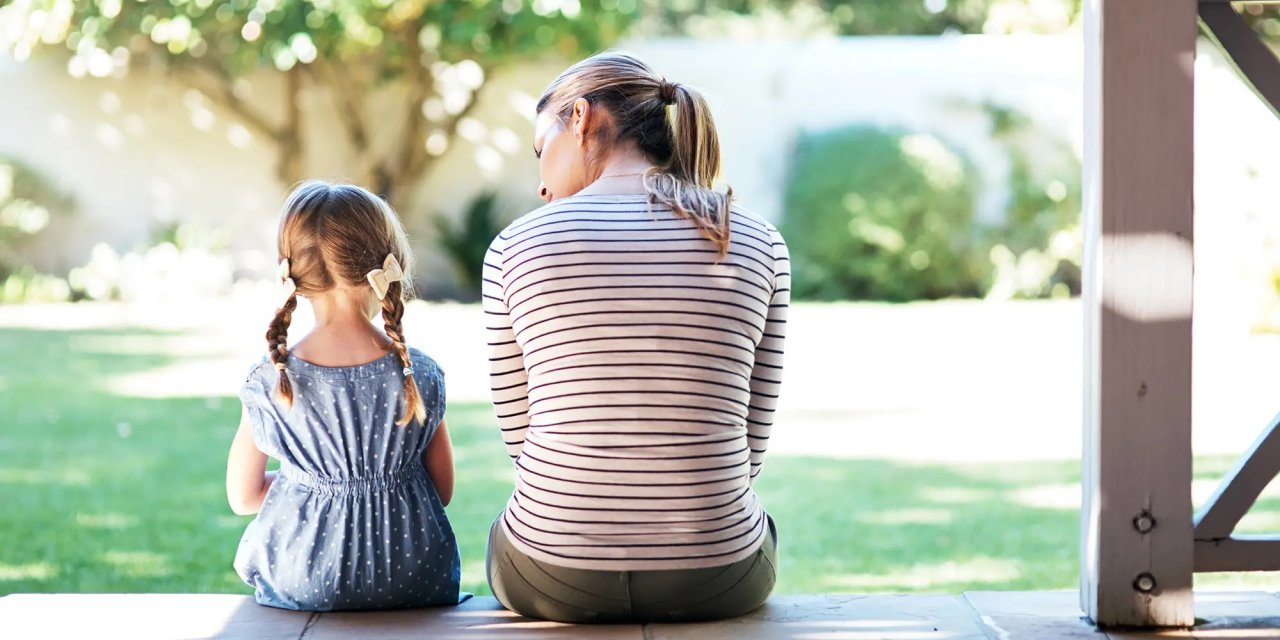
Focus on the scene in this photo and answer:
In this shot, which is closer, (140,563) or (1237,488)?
(1237,488)

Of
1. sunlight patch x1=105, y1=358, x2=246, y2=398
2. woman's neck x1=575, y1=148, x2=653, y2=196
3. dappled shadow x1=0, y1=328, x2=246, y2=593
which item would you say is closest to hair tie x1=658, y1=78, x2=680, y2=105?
woman's neck x1=575, y1=148, x2=653, y2=196

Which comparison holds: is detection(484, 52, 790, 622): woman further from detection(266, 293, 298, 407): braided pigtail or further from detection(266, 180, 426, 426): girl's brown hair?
detection(266, 293, 298, 407): braided pigtail

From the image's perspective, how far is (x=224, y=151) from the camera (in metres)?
12.0

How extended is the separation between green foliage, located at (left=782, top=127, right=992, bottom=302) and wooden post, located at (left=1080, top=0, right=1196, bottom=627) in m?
8.76

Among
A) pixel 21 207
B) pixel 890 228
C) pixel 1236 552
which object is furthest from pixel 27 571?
pixel 890 228

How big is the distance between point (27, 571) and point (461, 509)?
140 cm

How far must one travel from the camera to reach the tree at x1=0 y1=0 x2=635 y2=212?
11.1 metres

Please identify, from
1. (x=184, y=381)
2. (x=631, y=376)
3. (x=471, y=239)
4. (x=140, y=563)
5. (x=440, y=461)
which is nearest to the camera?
(x=631, y=376)

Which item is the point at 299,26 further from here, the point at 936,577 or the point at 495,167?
the point at 936,577

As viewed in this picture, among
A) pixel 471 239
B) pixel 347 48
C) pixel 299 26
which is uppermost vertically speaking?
pixel 299 26

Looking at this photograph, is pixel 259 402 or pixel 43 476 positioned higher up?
pixel 259 402

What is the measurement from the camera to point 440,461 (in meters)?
2.62

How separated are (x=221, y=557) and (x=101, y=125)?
331 inches

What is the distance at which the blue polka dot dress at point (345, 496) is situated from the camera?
249 cm
